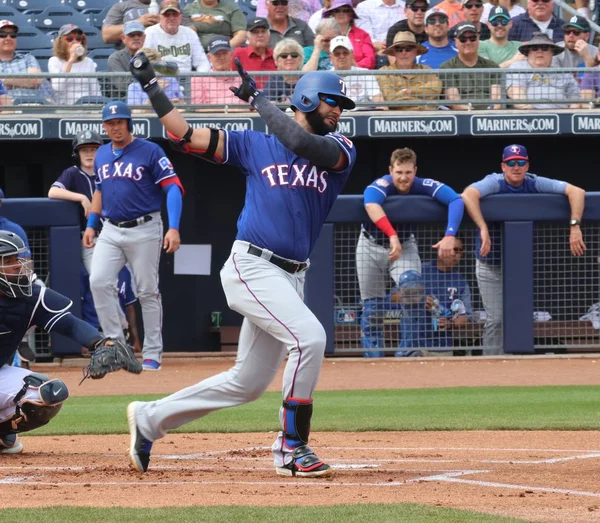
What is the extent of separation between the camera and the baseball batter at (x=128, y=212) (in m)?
9.41

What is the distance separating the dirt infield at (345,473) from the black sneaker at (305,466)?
0.07 metres

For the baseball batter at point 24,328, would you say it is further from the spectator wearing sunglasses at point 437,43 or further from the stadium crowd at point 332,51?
the spectator wearing sunglasses at point 437,43

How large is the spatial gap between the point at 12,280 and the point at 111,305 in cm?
392

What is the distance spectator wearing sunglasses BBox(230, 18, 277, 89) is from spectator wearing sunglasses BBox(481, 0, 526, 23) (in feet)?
9.37

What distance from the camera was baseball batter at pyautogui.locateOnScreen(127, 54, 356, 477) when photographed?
5031 millimetres

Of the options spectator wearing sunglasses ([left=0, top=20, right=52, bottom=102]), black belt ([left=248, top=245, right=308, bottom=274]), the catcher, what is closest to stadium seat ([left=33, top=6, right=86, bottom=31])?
spectator wearing sunglasses ([left=0, top=20, right=52, bottom=102])

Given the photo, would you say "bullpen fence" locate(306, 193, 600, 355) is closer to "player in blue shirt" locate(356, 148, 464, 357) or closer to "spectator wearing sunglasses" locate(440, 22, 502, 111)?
"player in blue shirt" locate(356, 148, 464, 357)

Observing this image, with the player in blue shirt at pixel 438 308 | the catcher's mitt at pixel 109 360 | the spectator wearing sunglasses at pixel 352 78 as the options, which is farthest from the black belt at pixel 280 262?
the spectator wearing sunglasses at pixel 352 78

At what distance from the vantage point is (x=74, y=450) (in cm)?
616

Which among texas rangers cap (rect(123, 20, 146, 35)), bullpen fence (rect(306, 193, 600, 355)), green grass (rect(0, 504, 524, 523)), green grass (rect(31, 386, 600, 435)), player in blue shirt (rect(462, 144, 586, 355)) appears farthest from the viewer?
texas rangers cap (rect(123, 20, 146, 35))

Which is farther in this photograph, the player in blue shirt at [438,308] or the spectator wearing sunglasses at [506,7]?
the spectator wearing sunglasses at [506,7]

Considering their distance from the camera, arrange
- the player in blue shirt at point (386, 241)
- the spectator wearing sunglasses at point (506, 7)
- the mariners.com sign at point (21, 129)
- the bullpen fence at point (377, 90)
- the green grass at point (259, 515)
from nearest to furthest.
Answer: the green grass at point (259, 515) < the player in blue shirt at point (386, 241) < the mariners.com sign at point (21, 129) < the bullpen fence at point (377, 90) < the spectator wearing sunglasses at point (506, 7)

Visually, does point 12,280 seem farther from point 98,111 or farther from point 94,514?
point 98,111

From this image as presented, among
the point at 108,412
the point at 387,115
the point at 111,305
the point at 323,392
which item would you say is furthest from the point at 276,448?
the point at 387,115
